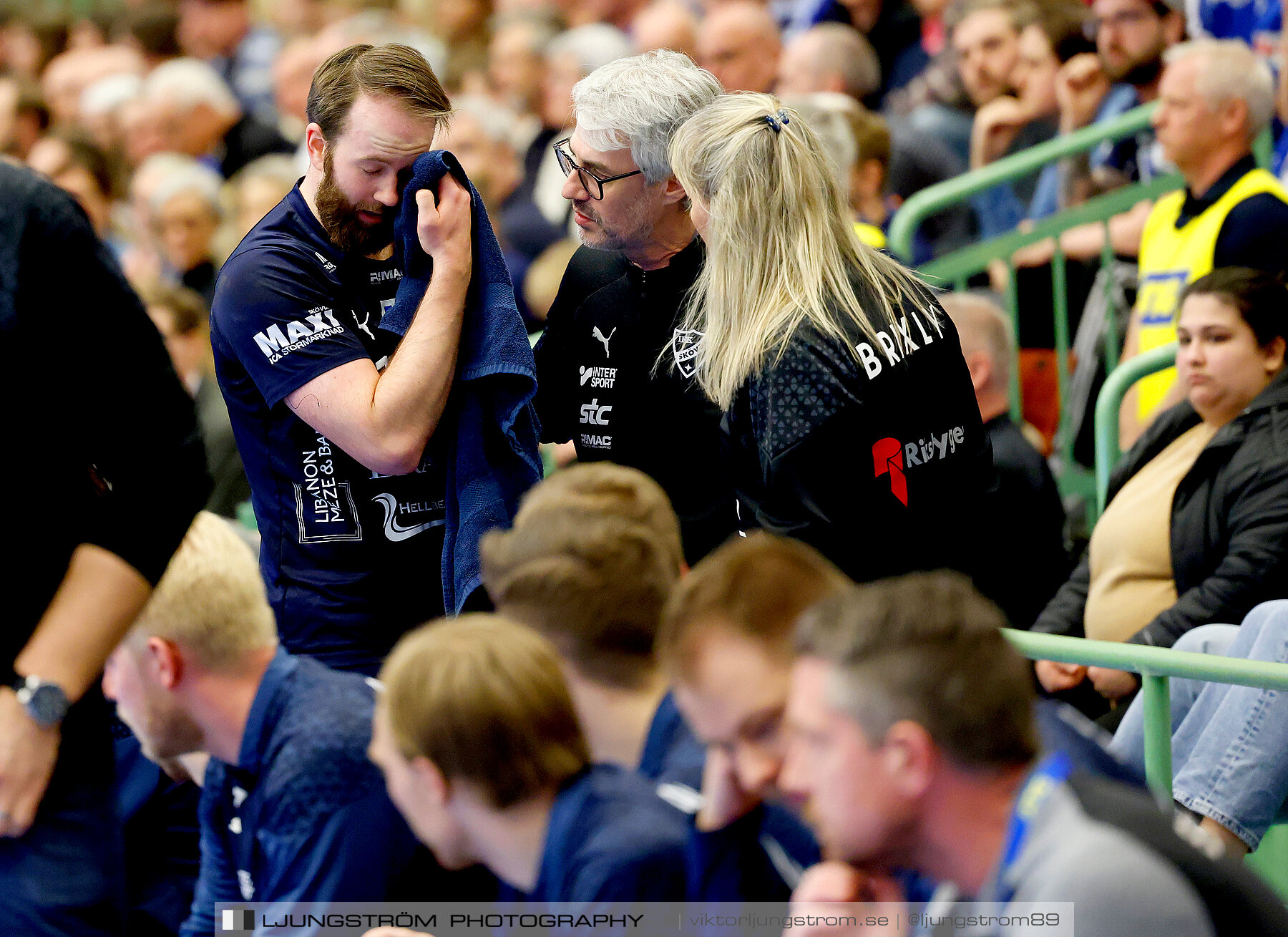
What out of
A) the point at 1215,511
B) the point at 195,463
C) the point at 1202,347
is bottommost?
the point at 1215,511


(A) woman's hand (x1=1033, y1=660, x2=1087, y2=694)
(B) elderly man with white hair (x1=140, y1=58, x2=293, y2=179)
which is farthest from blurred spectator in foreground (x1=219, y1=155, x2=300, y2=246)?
(A) woman's hand (x1=1033, y1=660, x2=1087, y2=694)

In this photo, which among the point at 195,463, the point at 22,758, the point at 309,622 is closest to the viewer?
the point at 22,758

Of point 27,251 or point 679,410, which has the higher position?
point 27,251

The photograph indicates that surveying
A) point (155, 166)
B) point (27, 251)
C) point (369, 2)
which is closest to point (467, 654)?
point (27, 251)

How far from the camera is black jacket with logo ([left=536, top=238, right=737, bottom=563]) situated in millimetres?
3414

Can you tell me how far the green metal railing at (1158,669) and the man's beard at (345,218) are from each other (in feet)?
4.77

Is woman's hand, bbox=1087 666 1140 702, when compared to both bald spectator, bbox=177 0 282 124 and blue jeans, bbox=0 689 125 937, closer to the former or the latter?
blue jeans, bbox=0 689 125 937

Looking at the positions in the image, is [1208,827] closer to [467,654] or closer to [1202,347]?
[1202,347]

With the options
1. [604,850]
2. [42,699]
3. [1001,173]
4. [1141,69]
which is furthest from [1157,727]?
[1141,69]

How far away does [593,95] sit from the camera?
11.3 feet

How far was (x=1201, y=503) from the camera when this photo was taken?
418cm

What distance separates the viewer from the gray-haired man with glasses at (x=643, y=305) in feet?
11.2

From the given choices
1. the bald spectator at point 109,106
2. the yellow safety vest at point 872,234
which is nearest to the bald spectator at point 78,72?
the bald spectator at point 109,106

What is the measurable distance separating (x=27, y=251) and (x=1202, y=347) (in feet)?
10.3
